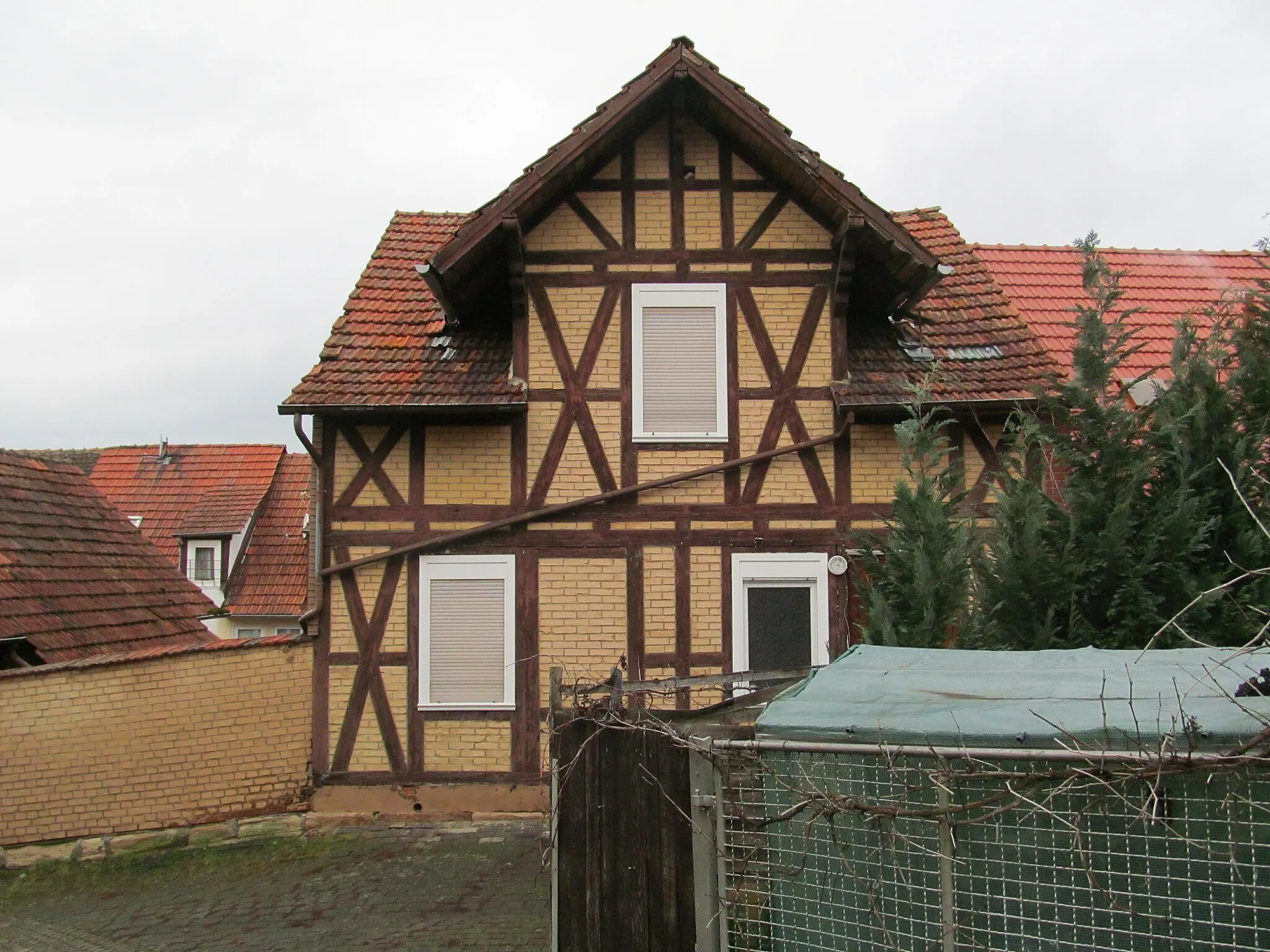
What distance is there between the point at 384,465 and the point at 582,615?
8.29ft

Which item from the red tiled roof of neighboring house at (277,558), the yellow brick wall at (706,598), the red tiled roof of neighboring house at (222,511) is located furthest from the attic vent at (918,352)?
the red tiled roof of neighboring house at (222,511)

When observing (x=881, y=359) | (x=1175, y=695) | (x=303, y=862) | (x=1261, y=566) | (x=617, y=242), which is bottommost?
(x=303, y=862)

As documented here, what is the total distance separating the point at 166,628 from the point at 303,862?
7.85 metres

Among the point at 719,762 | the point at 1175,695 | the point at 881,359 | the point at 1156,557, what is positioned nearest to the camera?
the point at 1175,695

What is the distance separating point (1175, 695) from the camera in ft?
15.6

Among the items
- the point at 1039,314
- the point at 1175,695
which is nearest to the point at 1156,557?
the point at 1175,695

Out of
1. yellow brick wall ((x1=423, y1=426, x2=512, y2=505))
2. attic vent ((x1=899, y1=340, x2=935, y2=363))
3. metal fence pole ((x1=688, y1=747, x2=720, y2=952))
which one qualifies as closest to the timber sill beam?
yellow brick wall ((x1=423, y1=426, x2=512, y2=505))

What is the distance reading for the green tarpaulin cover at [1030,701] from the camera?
433cm

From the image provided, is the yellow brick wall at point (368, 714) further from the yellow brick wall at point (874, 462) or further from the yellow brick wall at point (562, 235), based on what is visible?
the yellow brick wall at point (874, 462)

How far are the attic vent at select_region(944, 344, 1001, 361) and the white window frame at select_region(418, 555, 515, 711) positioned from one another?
5080 mm

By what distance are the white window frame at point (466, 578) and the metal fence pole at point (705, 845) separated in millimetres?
5830

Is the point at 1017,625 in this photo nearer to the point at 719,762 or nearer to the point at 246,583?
the point at 719,762

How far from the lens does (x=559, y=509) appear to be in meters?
11.2

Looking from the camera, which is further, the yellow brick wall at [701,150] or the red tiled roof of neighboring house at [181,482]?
the red tiled roof of neighboring house at [181,482]
